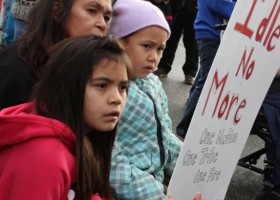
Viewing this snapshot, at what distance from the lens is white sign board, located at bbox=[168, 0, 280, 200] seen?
1.91m

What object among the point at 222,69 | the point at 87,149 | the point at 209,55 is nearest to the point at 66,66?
the point at 87,149

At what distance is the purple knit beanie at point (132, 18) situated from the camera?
2.14 metres

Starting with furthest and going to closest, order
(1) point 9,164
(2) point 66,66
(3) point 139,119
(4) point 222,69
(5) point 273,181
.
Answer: (5) point 273,181 < (3) point 139,119 < (4) point 222,69 < (2) point 66,66 < (1) point 9,164

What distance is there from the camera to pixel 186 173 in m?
2.01

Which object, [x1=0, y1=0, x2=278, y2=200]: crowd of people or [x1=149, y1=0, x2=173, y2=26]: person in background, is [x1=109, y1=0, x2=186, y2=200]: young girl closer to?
[x1=0, y1=0, x2=278, y2=200]: crowd of people

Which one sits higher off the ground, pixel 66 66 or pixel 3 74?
pixel 66 66

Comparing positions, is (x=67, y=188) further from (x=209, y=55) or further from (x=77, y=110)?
(x=209, y=55)

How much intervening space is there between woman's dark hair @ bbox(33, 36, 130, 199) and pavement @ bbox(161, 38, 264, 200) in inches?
83.8

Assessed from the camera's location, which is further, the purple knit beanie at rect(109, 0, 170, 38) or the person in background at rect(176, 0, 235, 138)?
the person in background at rect(176, 0, 235, 138)

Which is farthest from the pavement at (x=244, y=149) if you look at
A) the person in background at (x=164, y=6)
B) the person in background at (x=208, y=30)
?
the person in background at (x=164, y=6)

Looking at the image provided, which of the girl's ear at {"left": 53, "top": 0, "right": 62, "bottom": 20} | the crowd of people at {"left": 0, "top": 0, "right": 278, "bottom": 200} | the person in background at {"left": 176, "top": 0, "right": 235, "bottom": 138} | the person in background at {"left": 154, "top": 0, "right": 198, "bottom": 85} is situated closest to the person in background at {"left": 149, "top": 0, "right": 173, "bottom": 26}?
the person in background at {"left": 154, "top": 0, "right": 198, "bottom": 85}

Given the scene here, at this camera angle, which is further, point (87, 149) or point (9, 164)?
point (87, 149)

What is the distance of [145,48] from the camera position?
213 cm

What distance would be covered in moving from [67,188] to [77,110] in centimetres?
23
